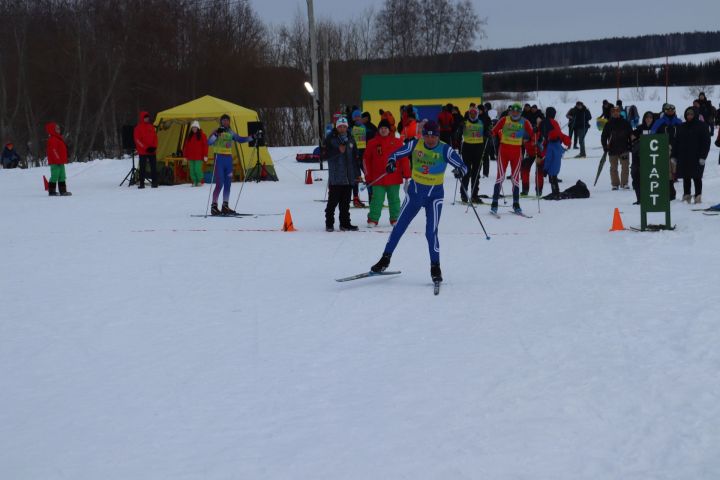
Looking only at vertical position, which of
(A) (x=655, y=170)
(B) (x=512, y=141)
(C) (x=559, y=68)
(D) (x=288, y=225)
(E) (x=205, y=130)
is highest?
(C) (x=559, y=68)

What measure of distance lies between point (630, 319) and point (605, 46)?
109574mm

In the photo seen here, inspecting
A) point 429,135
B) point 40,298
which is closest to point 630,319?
point 429,135

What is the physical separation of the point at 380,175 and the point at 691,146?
5.12m

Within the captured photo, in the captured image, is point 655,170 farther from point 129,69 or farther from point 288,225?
point 129,69

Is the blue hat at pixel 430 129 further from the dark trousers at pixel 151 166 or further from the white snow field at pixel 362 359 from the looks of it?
the dark trousers at pixel 151 166

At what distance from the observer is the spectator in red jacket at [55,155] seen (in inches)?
752

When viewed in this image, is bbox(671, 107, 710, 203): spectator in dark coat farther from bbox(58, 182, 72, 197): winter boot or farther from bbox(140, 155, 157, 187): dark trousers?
bbox(58, 182, 72, 197): winter boot

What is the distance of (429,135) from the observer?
8875 millimetres

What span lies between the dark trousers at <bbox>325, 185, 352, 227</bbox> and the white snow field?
101 centimetres

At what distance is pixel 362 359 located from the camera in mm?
5934

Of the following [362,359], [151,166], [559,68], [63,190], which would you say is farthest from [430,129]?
[559,68]

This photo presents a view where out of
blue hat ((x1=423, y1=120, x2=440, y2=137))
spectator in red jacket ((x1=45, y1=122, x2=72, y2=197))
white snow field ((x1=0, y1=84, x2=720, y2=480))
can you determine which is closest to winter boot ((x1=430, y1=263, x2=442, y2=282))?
white snow field ((x1=0, y1=84, x2=720, y2=480))

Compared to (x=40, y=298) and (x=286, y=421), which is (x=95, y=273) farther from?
(x=286, y=421)

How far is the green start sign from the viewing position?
1143 centimetres
